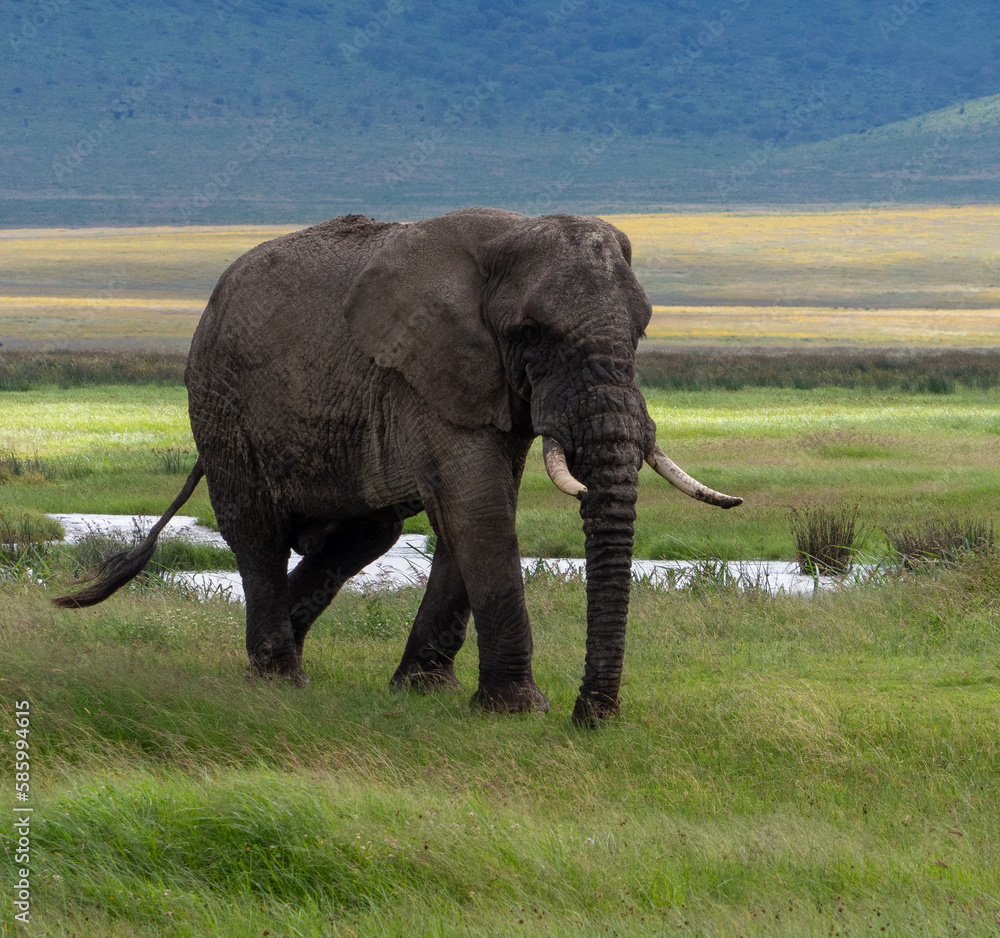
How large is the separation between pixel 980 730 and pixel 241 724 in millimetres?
4241

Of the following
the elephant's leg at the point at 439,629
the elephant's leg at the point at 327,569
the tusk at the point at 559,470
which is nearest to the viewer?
the tusk at the point at 559,470

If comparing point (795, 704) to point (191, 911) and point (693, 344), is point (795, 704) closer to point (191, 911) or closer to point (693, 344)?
point (191, 911)

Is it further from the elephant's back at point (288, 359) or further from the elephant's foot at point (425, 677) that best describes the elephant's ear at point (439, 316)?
the elephant's foot at point (425, 677)

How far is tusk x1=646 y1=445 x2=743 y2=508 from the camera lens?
8.16 metres

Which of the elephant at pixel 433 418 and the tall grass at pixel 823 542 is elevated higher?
the elephant at pixel 433 418

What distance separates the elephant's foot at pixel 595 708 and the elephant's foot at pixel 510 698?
598 millimetres

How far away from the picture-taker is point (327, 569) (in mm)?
11055

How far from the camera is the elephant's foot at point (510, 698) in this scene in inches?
348

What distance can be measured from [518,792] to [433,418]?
8.34 ft

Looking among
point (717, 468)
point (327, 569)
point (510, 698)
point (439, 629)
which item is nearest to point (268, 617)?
point (327, 569)

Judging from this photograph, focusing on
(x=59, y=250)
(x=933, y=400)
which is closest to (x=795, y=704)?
(x=933, y=400)

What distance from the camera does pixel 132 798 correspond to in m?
6.67

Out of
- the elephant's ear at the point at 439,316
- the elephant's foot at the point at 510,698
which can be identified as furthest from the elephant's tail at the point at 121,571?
the elephant's foot at the point at 510,698

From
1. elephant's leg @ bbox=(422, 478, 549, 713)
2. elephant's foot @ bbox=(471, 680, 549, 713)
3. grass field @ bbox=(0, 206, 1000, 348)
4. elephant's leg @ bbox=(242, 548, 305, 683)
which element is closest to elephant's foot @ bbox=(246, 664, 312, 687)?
elephant's leg @ bbox=(242, 548, 305, 683)
